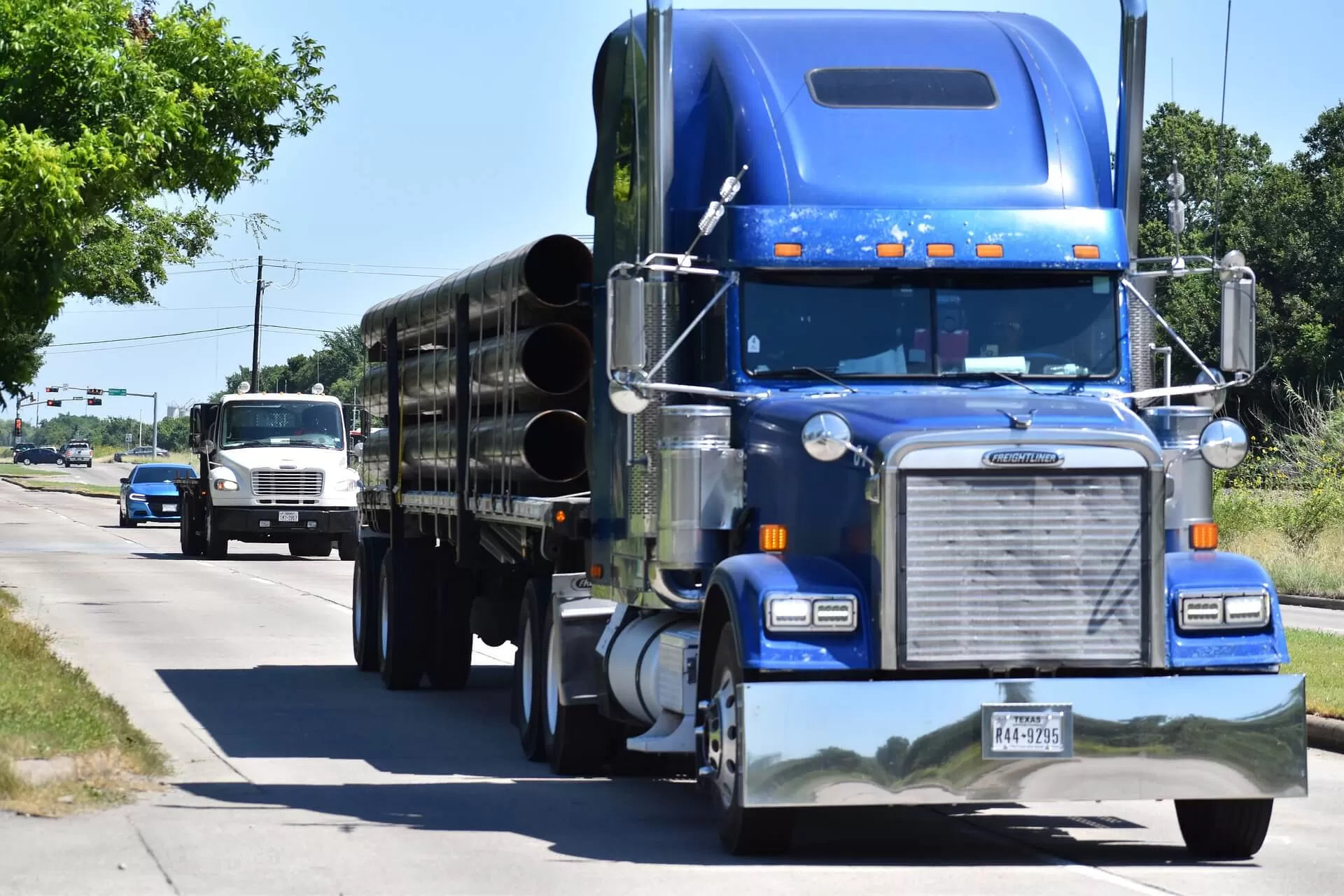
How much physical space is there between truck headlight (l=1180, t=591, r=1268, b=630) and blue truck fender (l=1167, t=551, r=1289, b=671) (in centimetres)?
2

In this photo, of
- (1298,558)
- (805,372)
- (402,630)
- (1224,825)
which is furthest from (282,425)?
(1224,825)

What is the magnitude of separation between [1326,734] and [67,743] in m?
7.77

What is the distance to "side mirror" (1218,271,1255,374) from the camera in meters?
9.91

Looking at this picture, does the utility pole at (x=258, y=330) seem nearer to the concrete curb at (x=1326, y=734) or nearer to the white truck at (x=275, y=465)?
the white truck at (x=275, y=465)

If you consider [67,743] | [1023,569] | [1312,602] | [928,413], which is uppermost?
[928,413]

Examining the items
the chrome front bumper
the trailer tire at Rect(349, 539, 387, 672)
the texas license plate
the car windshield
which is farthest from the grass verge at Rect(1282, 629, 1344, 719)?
the car windshield

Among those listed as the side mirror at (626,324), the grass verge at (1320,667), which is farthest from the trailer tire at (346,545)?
the side mirror at (626,324)

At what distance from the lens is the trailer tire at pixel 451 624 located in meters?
16.3

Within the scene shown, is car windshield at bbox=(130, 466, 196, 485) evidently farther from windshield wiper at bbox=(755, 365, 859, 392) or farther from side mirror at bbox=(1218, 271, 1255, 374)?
side mirror at bbox=(1218, 271, 1255, 374)

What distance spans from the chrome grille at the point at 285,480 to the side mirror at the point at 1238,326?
89.2 feet

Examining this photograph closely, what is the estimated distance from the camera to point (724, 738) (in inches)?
356

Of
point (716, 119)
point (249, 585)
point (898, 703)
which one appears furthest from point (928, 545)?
point (249, 585)

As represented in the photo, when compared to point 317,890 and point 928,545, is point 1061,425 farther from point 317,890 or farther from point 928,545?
point 317,890

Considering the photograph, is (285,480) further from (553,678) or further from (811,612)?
(811,612)
